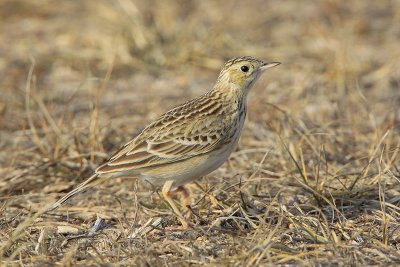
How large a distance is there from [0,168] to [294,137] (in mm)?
2706

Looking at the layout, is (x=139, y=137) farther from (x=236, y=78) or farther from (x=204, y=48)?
(x=204, y=48)

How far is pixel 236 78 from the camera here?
617 centimetres

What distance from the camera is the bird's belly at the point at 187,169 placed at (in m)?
5.66

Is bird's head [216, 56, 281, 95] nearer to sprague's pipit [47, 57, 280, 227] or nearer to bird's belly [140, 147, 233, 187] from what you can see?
sprague's pipit [47, 57, 280, 227]

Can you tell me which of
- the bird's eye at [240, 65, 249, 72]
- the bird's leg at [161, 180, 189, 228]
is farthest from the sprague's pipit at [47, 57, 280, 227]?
the bird's eye at [240, 65, 249, 72]

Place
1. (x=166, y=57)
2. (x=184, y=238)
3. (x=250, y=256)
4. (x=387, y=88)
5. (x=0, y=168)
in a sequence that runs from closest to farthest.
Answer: (x=250, y=256), (x=184, y=238), (x=0, y=168), (x=387, y=88), (x=166, y=57)

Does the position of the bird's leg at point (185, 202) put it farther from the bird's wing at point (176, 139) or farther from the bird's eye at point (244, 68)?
the bird's eye at point (244, 68)

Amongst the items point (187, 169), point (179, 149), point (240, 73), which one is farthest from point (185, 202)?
point (240, 73)

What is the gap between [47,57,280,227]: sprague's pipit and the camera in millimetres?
5645

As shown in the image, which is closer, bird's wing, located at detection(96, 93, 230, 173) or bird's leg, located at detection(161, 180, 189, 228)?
bird's leg, located at detection(161, 180, 189, 228)

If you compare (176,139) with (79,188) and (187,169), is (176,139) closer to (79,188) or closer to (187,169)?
(187,169)

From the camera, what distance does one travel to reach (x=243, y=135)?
7.88 m

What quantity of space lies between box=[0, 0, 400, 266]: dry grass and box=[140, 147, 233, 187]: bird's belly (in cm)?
27

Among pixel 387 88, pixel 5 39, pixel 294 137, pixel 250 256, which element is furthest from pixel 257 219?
pixel 5 39
